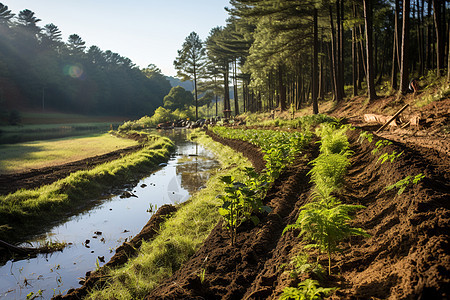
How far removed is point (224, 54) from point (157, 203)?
4348 centimetres

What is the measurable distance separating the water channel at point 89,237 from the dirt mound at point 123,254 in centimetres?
29

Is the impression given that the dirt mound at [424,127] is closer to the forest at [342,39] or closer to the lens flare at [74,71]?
the forest at [342,39]

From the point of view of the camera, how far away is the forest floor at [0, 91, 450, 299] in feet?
7.50

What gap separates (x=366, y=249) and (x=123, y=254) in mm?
4012

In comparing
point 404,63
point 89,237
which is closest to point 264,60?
point 404,63

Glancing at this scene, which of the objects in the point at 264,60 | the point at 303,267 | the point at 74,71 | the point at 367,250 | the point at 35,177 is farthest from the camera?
the point at 74,71

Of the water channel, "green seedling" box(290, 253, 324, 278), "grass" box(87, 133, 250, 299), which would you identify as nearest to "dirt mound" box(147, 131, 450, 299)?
"green seedling" box(290, 253, 324, 278)

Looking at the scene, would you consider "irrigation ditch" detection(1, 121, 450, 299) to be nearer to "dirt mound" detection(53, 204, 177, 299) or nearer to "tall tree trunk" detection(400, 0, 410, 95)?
"dirt mound" detection(53, 204, 177, 299)

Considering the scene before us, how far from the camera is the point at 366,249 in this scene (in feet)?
9.95

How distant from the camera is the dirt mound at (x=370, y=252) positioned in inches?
89.4

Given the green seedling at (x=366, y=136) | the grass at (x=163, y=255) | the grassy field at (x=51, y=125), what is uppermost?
the grassy field at (x=51, y=125)

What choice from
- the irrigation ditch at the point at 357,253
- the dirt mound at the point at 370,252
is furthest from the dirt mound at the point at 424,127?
the dirt mound at the point at 370,252

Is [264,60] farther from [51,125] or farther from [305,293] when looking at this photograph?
[51,125]

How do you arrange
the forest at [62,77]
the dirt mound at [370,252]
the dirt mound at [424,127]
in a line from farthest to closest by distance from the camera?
the forest at [62,77] → the dirt mound at [424,127] → the dirt mound at [370,252]
